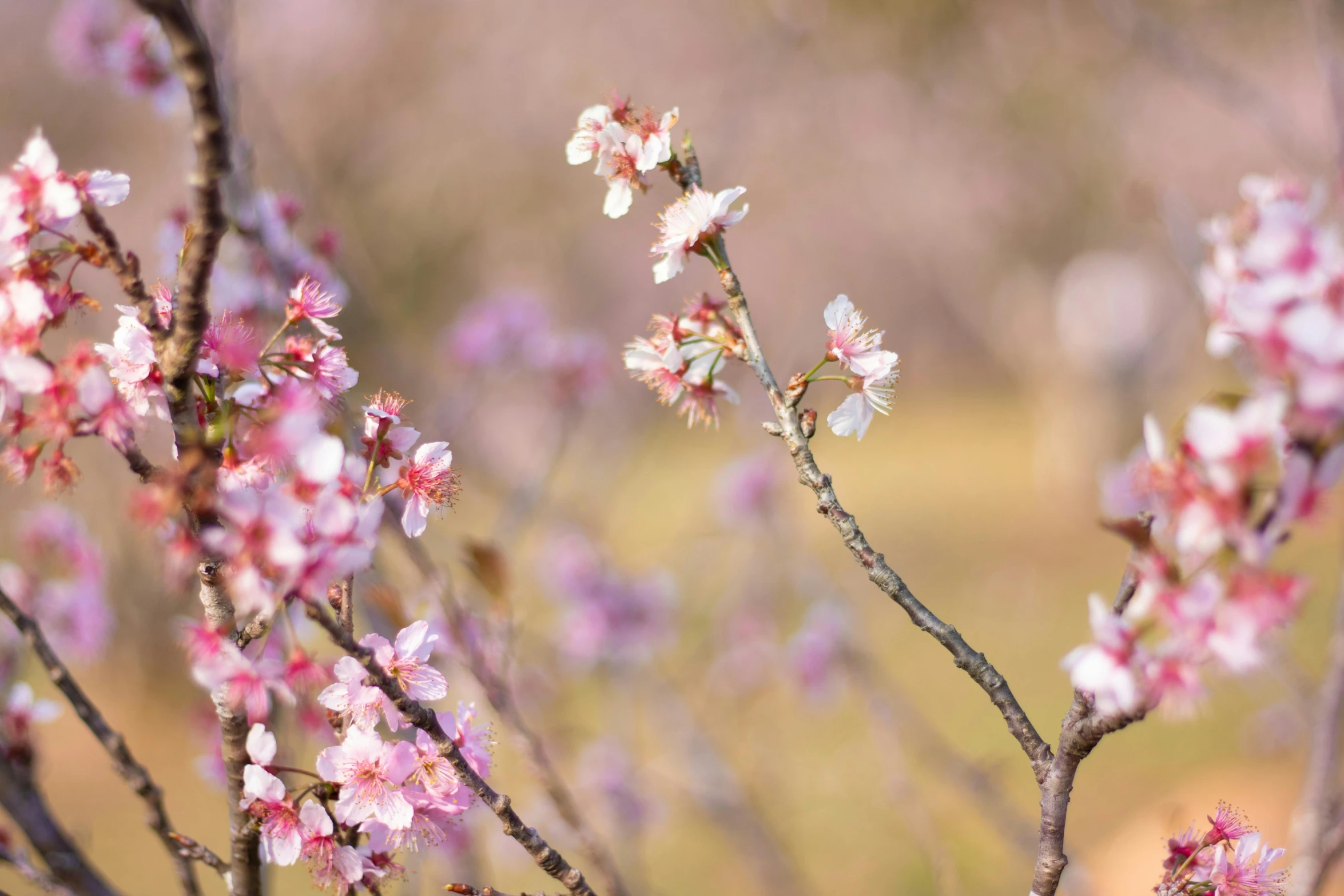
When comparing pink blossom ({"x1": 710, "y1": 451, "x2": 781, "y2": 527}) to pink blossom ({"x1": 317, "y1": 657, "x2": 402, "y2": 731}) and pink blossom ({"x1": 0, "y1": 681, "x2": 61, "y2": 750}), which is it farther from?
pink blossom ({"x1": 317, "y1": 657, "x2": 402, "y2": 731})

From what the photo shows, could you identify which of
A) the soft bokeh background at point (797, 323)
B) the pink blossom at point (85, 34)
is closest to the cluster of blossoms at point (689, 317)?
the soft bokeh background at point (797, 323)

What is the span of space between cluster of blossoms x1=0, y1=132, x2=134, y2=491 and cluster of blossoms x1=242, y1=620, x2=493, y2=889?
0.30m

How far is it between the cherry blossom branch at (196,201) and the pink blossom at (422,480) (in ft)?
0.66

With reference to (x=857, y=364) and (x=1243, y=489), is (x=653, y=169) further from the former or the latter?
(x=1243, y=489)

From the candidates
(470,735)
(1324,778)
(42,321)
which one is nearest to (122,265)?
(42,321)

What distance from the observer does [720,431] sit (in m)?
9.57

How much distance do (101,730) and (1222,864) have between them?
3.86 feet

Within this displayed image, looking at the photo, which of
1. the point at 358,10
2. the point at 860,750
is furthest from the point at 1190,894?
the point at 358,10

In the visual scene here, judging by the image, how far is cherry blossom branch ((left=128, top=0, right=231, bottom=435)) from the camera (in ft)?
1.90

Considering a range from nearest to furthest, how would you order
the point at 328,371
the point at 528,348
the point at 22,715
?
1. the point at 328,371
2. the point at 22,715
3. the point at 528,348

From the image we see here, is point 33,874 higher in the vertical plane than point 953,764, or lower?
lower

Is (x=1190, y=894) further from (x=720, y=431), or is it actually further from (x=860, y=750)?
(x=720, y=431)

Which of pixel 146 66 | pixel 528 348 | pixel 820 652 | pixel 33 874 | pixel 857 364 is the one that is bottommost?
pixel 33 874

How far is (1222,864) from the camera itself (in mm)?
803
